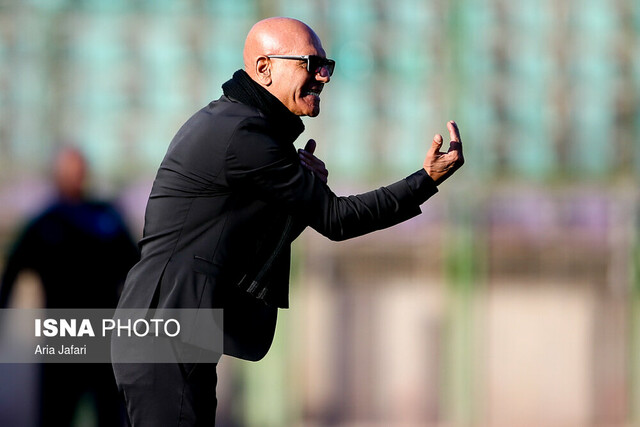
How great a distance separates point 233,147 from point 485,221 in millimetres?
3366

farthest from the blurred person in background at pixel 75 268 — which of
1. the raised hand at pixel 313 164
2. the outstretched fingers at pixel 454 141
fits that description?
the outstretched fingers at pixel 454 141

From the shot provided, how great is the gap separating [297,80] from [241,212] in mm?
346

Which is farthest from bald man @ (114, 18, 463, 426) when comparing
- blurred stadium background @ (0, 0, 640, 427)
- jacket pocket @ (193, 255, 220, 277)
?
blurred stadium background @ (0, 0, 640, 427)

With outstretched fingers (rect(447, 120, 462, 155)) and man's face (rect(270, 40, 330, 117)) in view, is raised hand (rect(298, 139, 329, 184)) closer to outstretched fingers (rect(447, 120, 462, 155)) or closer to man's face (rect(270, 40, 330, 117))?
man's face (rect(270, 40, 330, 117))

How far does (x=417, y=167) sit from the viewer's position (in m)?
6.06

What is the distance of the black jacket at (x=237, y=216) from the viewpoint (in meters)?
2.96

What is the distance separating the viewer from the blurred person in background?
5402 millimetres

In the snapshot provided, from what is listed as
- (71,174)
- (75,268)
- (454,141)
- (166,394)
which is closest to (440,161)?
(454,141)

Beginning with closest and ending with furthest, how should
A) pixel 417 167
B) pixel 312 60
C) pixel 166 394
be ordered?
1. pixel 166 394
2. pixel 312 60
3. pixel 417 167

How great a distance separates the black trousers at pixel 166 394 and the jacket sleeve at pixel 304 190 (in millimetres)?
432

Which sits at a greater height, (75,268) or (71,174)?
(71,174)

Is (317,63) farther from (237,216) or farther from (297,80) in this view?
(237,216)

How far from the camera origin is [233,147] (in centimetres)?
295

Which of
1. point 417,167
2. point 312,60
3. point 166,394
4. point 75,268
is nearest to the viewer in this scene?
point 166,394
